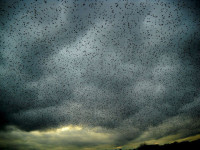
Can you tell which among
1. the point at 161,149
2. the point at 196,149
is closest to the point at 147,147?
the point at 161,149

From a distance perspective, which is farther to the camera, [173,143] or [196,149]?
[173,143]

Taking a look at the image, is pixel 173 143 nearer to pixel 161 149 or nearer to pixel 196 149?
pixel 161 149

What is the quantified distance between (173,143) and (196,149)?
23343 millimetres

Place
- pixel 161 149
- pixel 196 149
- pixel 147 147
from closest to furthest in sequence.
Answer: pixel 196 149 → pixel 161 149 → pixel 147 147

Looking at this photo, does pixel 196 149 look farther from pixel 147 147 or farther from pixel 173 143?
pixel 147 147

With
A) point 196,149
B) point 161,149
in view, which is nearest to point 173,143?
point 161,149

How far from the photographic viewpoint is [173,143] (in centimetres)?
9238

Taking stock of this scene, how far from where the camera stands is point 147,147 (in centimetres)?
10631

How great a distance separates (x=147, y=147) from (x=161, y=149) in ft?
56.1

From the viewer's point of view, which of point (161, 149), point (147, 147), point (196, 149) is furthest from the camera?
point (147, 147)

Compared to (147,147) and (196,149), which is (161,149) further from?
(196,149)

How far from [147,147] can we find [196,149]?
43.8m

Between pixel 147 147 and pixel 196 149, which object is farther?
pixel 147 147

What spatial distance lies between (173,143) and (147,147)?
2345cm
